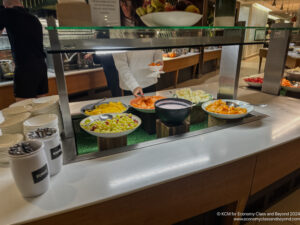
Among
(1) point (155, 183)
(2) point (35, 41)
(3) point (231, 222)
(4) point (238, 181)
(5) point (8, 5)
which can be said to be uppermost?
(5) point (8, 5)

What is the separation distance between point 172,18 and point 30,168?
0.90 metres

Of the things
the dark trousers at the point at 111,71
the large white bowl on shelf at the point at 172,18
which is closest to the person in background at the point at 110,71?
the dark trousers at the point at 111,71

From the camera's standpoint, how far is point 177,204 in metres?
0.96

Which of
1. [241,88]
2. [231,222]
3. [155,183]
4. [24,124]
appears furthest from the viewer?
[241,88]

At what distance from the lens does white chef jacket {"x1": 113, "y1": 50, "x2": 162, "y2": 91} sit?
80.0 inches

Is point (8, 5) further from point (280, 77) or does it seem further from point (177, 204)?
point (280, 77)

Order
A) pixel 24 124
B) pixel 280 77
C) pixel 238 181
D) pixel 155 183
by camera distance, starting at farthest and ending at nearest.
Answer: pixel 280 77
pixel 238 181
pixel 24 124
pixel 155 183

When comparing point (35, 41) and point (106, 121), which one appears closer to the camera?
point (106, 121)

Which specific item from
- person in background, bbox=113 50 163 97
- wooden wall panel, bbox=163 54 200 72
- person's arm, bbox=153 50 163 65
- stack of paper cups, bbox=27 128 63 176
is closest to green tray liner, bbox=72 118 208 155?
stack of paper cups, bbox=27 128 63 176

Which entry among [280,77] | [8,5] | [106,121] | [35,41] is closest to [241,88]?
[280,77]

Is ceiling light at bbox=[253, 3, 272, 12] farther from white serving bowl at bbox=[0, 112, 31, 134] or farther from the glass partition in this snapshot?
white serving bowl at bbox=[0, 112, 31, 134]

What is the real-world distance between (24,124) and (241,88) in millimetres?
2044

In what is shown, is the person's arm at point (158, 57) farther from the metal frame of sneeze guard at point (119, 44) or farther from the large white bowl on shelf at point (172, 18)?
the large white bowl on shelf at point (172, 18)

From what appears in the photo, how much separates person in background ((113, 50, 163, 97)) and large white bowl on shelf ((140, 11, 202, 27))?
2.95 ft
